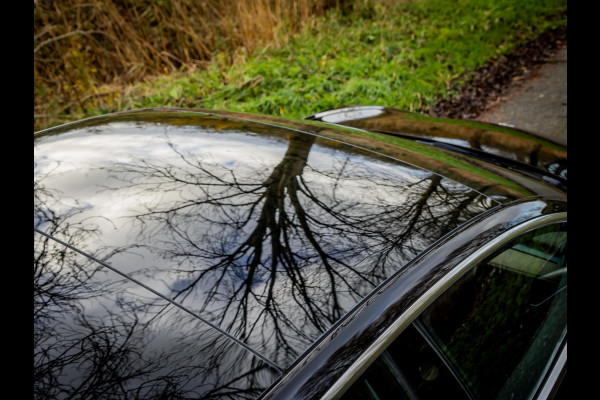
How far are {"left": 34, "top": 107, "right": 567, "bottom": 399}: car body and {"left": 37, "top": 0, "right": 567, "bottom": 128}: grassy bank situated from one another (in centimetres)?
415

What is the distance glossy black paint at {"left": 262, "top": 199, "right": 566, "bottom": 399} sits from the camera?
39.6 inches

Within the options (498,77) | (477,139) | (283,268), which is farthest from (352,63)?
(283,268)

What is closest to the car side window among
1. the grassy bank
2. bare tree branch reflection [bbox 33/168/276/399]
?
bare tree branch reflection [bbox 33/168/276/399]

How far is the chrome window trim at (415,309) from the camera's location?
3.33 ft

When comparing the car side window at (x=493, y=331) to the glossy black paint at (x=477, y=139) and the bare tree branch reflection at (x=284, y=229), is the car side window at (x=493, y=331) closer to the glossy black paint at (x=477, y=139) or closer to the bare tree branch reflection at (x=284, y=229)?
the bare tree branch reflection at (x=284, y=229)

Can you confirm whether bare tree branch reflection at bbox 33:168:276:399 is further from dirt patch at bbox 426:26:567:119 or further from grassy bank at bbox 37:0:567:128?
dirt patch at bbox 426:26:567:119

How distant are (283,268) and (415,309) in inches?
14.2

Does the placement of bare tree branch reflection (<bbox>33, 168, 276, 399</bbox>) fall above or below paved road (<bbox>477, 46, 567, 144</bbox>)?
below

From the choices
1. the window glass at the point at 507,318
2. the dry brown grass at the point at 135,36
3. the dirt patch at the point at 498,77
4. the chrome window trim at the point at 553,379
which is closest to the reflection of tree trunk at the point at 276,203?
the window glass at the point at 507,318

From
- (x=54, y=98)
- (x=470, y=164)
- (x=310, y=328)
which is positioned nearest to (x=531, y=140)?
(x=470, y=164)

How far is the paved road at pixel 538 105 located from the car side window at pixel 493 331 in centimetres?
370
